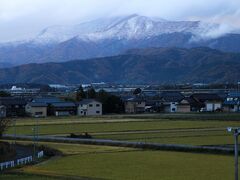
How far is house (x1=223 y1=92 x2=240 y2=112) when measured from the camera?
6769 centimetres

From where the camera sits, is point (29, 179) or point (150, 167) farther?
point (150, 167)

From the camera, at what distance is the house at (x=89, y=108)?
66812 mm

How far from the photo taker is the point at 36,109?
6425cm

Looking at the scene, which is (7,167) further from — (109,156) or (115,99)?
(115,99)

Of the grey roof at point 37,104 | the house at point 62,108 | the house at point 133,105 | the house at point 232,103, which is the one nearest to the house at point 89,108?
the house at point 62,108

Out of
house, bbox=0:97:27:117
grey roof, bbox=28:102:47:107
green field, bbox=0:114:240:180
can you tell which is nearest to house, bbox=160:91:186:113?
grey roof, bbox=28:102:47:107

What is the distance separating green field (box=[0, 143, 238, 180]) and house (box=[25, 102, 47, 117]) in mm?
37219

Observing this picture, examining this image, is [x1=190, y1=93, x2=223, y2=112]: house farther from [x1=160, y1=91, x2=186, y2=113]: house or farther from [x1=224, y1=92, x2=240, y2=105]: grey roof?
[x1=160, y1=91, x2=186, y2=113]: house

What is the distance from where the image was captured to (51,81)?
7451 inches

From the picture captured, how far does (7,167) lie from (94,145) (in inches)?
347

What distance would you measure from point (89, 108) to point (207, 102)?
1635 cm

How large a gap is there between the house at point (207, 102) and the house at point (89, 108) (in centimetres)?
1429

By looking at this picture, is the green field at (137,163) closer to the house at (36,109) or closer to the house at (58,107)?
the house at (36,109)

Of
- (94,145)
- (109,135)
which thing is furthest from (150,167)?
(109,135)
